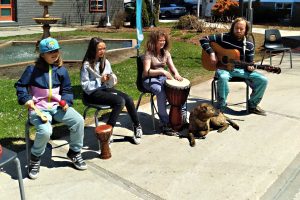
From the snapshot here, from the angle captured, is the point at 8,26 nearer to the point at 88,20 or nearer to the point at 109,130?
the point at 88,20

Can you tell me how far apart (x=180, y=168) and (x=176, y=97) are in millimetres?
1215

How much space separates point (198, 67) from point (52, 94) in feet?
20.5

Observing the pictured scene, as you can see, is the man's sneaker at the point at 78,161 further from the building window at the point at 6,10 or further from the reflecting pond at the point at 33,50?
the building window at the point at 6,10

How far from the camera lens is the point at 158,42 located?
538 centimetres

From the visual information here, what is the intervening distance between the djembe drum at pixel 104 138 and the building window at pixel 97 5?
862 inches

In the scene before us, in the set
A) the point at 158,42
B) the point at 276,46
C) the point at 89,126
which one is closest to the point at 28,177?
the point at 89,126

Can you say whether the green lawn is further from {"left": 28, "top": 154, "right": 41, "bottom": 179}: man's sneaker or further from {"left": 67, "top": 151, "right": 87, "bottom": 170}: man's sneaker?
{"left": 67, "top": 151, "right": 87, "bottom": 170}: man's sneaker

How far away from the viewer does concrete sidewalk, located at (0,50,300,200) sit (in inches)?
151

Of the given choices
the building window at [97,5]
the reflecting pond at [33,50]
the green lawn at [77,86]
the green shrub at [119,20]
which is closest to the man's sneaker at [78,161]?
the green lawn at [77,86]

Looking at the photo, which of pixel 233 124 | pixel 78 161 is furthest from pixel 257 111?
pixel 78 161

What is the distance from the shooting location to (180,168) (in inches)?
172

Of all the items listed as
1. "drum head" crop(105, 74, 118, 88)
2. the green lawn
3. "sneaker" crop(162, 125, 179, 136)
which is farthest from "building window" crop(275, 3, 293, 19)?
"drum head" crop(105, 74, 118, 88)

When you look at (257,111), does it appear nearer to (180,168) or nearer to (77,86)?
(180,168)

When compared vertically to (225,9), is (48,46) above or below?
below
